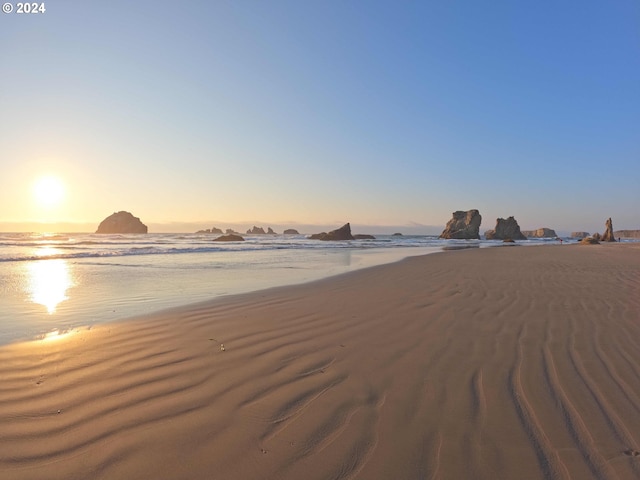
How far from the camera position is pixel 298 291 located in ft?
29.9

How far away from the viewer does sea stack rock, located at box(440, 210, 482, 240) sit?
8256cm

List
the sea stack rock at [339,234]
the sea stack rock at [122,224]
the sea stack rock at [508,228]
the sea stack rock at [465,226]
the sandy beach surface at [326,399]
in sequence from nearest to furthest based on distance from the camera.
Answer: the sandy beach surface at [326,399] < the sea stack rock at [339,234] < the sea stack rock at [465,226] < the sea stack rock at [508,228] < the sea stack rock at [122,224]

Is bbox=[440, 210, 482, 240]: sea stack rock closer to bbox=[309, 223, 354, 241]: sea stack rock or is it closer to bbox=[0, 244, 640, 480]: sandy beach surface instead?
bbox=[309, 223, 354, 241]: sea stack rock

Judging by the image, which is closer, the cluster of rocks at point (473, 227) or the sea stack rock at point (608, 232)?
the sea stack rock at point (608, 232)

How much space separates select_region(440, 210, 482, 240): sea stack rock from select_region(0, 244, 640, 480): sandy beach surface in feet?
265

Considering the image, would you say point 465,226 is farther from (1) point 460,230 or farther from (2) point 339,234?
(2) point 339,234

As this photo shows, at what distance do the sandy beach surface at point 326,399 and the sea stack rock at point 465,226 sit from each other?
265 feet

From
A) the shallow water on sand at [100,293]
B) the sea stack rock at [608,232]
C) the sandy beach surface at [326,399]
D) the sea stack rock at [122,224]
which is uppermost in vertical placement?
the sea stack rock at [122,224]

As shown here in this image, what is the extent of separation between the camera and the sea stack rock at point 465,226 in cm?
8256

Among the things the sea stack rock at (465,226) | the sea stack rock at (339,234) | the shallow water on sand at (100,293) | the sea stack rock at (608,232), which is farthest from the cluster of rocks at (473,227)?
the shallow water on sand at (100,293)

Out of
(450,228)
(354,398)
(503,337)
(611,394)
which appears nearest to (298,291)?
(503,337)

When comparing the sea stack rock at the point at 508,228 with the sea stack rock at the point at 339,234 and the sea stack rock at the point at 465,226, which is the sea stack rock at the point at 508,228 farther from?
the sea stack rock at the point at 339,234

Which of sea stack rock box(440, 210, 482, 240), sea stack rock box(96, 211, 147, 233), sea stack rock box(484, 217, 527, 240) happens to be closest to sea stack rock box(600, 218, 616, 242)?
sea stack rock box(440, 210, 482, 240)

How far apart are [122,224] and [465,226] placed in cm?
9461
